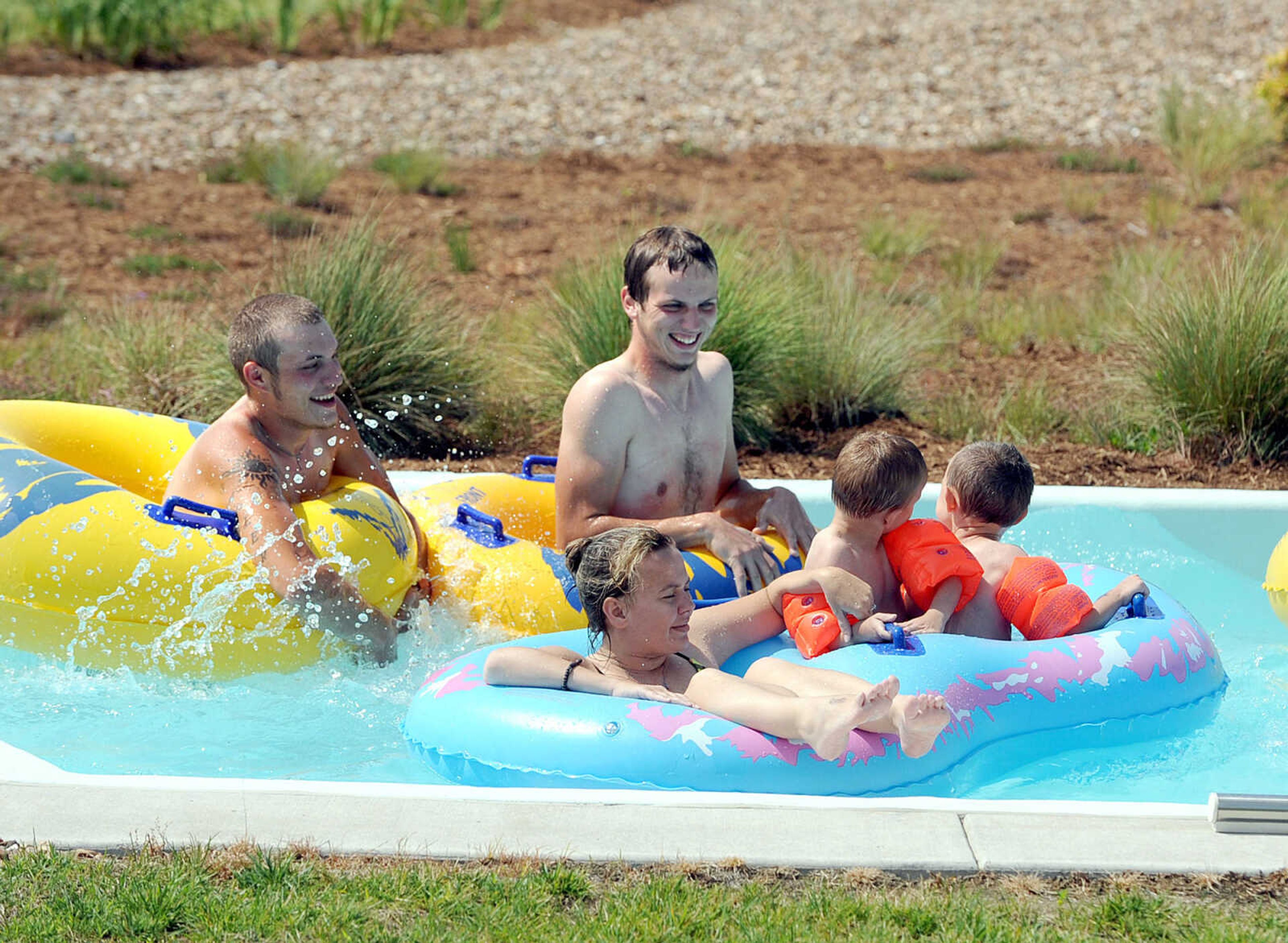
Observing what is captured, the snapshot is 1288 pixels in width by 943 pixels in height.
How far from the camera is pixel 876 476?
4.03 m

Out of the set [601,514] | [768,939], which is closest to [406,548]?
[601,514]

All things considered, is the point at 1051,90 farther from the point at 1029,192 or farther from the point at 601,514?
the point at 601,514

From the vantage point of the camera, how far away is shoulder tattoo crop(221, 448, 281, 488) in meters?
4.53

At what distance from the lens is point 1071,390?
796 cm

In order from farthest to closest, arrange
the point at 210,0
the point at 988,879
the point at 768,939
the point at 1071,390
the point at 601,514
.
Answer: the point at 210,0
the point at 1071,390
the point at 601,514
the point at 988,879
the point at 768,939

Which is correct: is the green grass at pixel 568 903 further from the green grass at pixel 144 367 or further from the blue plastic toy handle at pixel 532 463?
the green grass at pixel 144 367

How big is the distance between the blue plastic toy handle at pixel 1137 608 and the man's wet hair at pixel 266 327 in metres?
2.67

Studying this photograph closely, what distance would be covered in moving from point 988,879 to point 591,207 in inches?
393

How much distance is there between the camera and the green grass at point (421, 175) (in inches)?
502

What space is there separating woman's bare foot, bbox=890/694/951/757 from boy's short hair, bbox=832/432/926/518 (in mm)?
734

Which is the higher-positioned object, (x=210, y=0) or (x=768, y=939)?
(x=210, y=0)

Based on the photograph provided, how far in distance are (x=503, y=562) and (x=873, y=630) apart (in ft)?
4.53

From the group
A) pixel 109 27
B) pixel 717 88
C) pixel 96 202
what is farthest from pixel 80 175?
pixel 717 88

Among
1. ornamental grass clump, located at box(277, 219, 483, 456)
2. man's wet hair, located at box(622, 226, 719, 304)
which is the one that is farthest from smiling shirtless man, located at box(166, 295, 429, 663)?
ornamental grass clump, located at box(277, 219, 483, 456)
